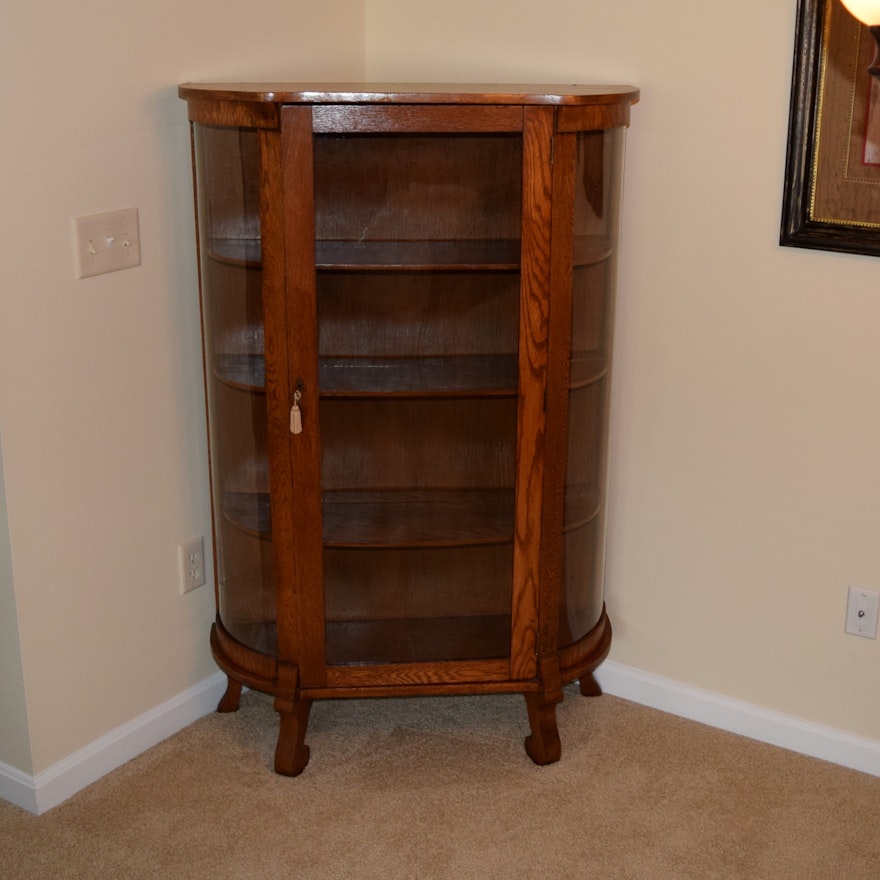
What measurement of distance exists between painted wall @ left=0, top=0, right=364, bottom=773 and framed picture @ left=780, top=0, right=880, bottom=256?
1014mm

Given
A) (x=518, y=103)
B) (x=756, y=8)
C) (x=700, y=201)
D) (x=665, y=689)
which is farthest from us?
(x=665, y=689)

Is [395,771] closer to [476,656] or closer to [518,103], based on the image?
[476,656]

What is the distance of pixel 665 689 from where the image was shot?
2680 millimetres

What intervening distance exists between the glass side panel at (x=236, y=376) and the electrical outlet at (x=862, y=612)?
3.81ft

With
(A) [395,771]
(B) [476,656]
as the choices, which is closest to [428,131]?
(B) [476,656]

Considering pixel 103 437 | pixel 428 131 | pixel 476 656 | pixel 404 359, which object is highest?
pixel 428 131

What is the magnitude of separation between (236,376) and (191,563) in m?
0.49

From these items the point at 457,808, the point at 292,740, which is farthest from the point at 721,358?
the point at 292,740

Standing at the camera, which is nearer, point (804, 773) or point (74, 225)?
point (74, 225)

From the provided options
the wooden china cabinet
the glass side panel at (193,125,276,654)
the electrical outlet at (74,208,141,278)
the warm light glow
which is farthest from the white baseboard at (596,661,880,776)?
the warm light glow

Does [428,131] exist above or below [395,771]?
above

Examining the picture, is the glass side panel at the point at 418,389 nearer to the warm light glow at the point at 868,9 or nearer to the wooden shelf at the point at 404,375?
the wooden shelf at the point at 404,375

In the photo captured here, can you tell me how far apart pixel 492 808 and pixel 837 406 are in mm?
1029

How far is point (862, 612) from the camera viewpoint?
239 cm
